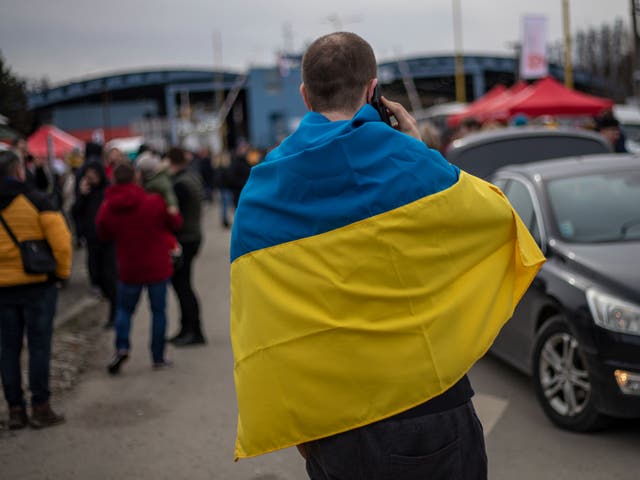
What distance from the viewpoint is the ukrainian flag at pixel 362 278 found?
2.32 meters

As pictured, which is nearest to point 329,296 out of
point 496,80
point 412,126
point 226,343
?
point 412,126

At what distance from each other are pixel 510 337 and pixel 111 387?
3.22 meters

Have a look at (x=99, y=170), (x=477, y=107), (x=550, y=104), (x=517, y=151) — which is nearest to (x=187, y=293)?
(x=99, y=170)

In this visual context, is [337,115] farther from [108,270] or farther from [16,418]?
[108,270]

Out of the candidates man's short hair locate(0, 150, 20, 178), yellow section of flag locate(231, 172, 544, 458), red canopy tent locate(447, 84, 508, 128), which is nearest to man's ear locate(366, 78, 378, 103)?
yellow section of flag locate(231, 172, 544, 458)

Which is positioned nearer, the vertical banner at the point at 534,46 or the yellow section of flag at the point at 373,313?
the yellow section of flag at the point at 373,313

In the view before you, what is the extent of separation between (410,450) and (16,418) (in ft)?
15.0

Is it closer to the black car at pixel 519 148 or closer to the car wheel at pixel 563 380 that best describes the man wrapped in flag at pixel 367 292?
the car wheel at pixel 563 380

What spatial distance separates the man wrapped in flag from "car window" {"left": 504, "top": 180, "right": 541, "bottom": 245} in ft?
13.4

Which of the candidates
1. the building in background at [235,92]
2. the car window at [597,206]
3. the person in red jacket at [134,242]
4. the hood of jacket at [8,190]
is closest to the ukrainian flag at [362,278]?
the car window at [597,206]

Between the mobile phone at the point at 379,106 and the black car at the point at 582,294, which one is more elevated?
the mobile phone at the point at 379,106

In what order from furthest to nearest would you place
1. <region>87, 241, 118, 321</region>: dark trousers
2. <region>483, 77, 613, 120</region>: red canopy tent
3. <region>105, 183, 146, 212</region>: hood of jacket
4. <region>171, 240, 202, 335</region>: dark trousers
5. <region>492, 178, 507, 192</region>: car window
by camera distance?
<region>483, 77, 613, 120</region>: red canopy tent → <region>87, 241, 118, 321</region>: dark trousers → <region>171, 240, 202, 335</region>: dark trousers → <region>105, 183, 146, 212</region>: hood of jacket → <region>492, 178, 507, 192</region>: car window

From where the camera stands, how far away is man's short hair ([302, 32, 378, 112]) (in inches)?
94.7

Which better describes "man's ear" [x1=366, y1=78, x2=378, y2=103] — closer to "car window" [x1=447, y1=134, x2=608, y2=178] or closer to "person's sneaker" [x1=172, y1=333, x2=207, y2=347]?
"person's sneaker" [x1=172, y1=333, x2=207, y2=347]
